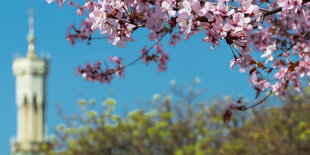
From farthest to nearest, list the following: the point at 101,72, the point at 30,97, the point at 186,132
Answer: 1. the point at 30,97
2. the point at 186,132
3. the point at 101,72

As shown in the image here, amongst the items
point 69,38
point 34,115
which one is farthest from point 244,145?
point 34,115

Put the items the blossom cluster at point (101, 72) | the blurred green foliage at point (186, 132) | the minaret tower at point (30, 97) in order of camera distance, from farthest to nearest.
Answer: the minaret tower at point (30, 97)
the blurred green foliage at point (186, 132)
the blossom cluster at point (101, 72)

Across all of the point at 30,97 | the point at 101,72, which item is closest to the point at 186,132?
the point at 101,72

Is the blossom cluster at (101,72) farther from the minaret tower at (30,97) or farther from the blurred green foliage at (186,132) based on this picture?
the minaret tower at (30,97)

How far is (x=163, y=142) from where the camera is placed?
38.7ft

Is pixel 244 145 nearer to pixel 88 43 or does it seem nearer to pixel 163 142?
pixel 163 142

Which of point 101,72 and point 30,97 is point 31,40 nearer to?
point 30,97

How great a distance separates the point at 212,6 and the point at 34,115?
31.4 metres

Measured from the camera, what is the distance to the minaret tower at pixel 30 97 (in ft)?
105

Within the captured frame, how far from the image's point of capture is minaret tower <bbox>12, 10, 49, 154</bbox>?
32.0 m

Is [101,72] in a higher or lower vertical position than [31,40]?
lower

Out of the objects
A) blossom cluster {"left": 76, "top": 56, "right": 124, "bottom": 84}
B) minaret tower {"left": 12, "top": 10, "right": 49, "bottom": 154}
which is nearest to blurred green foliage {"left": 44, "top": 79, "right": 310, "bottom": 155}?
blossom cluster {"left": 76, "top": 56, "right": 124, "bottom": 84}

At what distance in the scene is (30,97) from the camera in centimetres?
3200

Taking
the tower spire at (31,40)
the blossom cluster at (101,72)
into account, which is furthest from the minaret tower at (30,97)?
the blossom cluster at (101,72)
